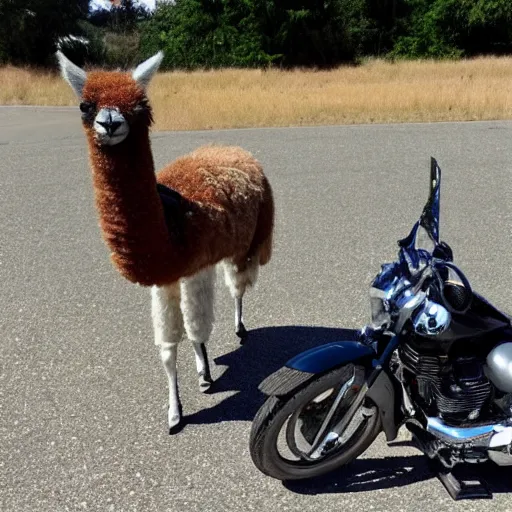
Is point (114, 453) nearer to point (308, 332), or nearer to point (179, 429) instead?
point (179, 429)

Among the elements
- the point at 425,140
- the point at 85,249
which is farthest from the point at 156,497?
the point at 425,140

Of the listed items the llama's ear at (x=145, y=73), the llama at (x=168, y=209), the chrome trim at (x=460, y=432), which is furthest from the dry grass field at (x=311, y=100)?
the chrome trim at (x=460, y=432)

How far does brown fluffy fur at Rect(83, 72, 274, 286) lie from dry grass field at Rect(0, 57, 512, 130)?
890 centimetres

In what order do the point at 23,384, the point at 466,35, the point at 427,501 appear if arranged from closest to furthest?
the point at 427,501 < the point at 23,384 < the point at 466,35

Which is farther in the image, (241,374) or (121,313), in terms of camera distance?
(121,313)

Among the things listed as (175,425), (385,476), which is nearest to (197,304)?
(175,425)

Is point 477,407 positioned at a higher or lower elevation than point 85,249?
higher

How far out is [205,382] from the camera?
3.58 meters

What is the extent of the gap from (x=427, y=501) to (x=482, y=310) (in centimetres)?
90

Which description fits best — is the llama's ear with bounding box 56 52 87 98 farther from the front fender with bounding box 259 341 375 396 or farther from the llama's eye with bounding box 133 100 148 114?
the front fender with bounding box 259 341 375 396

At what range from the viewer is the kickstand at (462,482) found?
2.65 metres

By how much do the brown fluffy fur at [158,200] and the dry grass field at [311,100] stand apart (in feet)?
29.2

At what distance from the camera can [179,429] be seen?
3201mm

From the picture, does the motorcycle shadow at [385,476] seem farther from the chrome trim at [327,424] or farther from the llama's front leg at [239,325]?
the llama's front leg at [239,325]
